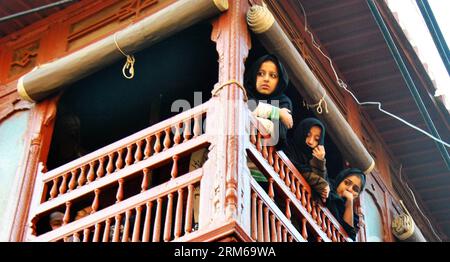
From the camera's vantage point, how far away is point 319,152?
33.8ft

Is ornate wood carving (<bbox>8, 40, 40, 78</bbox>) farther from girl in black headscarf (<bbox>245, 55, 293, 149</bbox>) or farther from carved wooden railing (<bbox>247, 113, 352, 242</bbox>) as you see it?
carved wooden railing (<bbox>247, 113, 352, 242</bbox>)

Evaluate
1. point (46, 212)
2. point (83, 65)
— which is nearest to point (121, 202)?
point (46, 212)

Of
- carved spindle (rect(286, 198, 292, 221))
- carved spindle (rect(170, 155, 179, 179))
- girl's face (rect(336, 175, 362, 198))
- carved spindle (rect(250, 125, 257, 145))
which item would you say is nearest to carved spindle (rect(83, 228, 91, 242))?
carved spindle (rect(170, 155, 179, 179))

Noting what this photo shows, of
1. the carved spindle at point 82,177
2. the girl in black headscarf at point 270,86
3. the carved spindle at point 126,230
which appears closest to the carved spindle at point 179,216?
the carved spindle at point 126,230

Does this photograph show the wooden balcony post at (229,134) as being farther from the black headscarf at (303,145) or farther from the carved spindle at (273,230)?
the black headscarf at (303,145)

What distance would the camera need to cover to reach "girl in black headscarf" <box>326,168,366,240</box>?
10641mm

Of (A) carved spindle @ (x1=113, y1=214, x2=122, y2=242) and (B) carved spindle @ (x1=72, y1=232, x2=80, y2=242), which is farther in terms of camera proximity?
(B) carved spindle @ (x1=72, y1=232, x2=80, y2=242)

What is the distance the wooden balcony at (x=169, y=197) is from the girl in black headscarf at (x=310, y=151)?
0.19m

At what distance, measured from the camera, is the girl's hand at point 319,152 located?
33.8 ft

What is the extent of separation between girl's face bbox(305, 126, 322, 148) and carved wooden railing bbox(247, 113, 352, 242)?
52cm

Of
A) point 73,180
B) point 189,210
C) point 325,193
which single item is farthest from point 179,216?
point 325,193

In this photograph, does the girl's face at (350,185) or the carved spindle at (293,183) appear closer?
the carved spindle at (293,183)

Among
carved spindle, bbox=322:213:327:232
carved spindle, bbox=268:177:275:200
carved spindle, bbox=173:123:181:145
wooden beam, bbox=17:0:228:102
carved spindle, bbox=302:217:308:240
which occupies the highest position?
wooden beam, bbox=17:0:228:102
